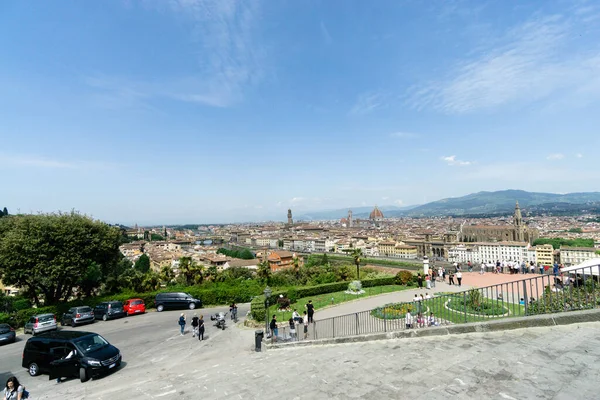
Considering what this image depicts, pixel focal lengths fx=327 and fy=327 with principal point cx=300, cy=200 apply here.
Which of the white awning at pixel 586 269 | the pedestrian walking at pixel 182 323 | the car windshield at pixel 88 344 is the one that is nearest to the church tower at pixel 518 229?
the white awning at pixel 586 269

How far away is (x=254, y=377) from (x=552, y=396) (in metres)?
6.11

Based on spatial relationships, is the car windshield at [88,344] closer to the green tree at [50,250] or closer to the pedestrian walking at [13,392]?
the pedestrian walking at [13,392]

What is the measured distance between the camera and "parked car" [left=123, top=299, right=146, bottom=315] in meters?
23.1

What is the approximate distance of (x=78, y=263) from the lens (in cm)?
2439

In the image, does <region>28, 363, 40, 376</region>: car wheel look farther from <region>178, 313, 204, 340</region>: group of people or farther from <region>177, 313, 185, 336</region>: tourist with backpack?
<region>177, 313, 185, 336</region>: tourist with backpack

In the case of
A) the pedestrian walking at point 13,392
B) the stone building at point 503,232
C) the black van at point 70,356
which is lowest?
the stone building at point 503,232

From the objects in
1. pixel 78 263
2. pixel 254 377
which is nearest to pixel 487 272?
pixel 254 377

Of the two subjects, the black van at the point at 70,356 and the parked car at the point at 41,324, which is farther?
the parked car at the point at 41,324

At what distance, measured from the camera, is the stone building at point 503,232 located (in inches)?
5856

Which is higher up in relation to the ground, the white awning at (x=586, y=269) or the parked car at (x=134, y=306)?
the white awning at (x=586, y=269)

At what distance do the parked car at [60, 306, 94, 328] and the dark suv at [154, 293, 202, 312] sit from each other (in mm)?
4560

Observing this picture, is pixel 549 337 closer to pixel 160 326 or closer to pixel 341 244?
pixel 160 326

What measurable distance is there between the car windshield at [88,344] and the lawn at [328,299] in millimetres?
10266

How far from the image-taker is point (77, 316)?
66.4ft
